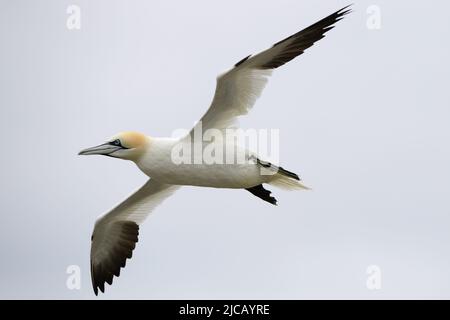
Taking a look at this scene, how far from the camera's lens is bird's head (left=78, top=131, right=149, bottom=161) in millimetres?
11648

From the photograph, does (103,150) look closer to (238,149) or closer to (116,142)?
(116,142)

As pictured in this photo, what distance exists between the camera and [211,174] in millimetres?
11391

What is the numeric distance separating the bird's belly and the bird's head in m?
0.31

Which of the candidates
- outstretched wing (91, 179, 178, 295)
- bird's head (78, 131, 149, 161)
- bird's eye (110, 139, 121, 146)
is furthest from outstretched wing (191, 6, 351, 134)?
outstretched wing (91, 179, 178, 295)

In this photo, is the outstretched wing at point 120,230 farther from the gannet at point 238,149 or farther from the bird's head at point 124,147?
the gannet at point 238,149

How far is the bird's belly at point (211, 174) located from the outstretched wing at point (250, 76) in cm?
55

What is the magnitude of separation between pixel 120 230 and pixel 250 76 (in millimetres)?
3911

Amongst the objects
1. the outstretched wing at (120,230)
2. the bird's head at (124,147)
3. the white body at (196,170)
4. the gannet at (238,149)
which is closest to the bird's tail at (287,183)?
the gannet at (238,149)

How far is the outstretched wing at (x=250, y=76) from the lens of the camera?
34.8 ft

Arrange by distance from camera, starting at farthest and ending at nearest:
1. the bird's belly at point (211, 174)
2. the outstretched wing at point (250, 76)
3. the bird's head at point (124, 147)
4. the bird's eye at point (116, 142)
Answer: the bird's eye at point (116, 142)
the bird's head at point (124, 147)
the bird's belly at point (211, 174)
the outstretched wing at point (250, 76)

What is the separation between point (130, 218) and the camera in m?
13.6

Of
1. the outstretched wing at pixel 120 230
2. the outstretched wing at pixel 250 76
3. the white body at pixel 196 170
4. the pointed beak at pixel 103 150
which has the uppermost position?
the outstretched wing at pixel 250 76

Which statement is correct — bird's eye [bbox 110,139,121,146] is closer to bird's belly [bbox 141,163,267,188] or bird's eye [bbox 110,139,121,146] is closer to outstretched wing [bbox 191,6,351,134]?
bird's belly [bbox 141,163,267,188]

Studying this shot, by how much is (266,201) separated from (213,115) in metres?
1.69
